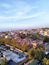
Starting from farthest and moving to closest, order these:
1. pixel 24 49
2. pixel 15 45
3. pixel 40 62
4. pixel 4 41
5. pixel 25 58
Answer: pixel 4 41
pixel 15 45
pixel 24 49
pixel 25 58
pixel 40 62

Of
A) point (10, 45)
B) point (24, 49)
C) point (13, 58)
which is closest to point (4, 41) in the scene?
point (10, 45)

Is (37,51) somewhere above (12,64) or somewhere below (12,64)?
above

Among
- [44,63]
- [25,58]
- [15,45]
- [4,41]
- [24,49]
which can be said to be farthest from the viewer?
[4,41]

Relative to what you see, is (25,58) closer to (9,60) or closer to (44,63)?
(9,60)

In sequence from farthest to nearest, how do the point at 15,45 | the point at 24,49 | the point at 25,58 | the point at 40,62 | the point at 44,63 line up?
the point at 15,45 → the point at 24,49 → the point at 25,58 → the point at 40,62 → the point at 44,63

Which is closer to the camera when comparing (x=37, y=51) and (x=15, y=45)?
(x=37, y=51)

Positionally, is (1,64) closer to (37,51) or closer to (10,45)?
(37,51)

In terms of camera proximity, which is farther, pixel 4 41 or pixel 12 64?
pixel 4 41

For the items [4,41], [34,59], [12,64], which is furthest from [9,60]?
[4,41]

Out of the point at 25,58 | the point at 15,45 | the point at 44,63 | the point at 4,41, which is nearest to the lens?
the point at 44,63
